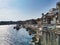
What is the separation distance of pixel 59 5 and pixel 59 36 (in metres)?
0.87

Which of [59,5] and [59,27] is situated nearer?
[59,27]

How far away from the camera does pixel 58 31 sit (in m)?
3.91

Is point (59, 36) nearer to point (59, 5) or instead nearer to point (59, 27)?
point (59, 27)

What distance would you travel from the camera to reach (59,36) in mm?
3795

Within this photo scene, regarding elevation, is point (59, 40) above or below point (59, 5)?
below

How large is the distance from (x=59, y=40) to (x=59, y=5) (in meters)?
0.92

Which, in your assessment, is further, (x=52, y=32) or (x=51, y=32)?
(x=51, y=32)

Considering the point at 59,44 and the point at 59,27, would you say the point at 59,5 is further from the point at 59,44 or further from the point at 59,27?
the point at 59,44

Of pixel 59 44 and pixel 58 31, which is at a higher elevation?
pixel 58 31

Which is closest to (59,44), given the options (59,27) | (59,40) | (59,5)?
(59,40)

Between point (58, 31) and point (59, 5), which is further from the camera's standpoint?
point (59, 5)

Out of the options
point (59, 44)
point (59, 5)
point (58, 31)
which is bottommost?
point (59, 44)

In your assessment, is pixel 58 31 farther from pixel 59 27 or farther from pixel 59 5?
pixel 59 5

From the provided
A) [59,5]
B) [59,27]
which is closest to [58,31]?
[59,27]
